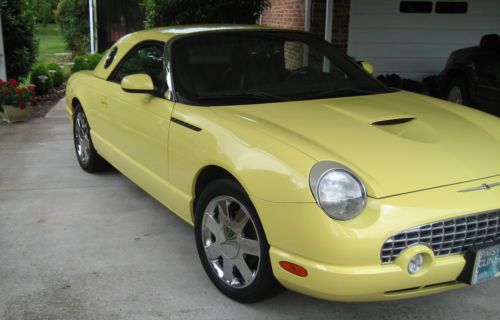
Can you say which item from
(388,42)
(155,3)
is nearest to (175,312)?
(155,3)

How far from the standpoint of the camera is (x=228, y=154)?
2898mm

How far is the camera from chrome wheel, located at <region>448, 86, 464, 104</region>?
7.91 m

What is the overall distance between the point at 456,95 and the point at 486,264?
594 cm

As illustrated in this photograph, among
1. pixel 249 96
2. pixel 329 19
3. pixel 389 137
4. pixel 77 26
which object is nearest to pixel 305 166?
pixel 389 137

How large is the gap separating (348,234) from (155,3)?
679 cm

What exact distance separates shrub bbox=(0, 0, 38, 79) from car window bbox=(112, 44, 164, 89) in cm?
584

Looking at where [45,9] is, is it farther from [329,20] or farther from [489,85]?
[489,85]

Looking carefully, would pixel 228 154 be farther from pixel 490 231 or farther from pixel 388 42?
pixel 388 42

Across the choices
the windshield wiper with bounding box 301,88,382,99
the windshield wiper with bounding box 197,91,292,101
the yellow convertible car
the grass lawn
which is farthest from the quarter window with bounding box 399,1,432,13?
the grass lawn

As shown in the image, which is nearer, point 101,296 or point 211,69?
point 101,296

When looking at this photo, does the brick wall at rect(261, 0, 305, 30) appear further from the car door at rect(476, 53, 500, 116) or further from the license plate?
the license plate

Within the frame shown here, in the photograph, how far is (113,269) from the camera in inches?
137

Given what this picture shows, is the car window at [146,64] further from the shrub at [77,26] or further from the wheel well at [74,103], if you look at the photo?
the shrub at [77,26]

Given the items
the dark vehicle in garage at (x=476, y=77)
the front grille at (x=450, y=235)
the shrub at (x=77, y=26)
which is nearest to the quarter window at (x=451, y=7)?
the dark vehicle in garage at (x=476, y=77)
